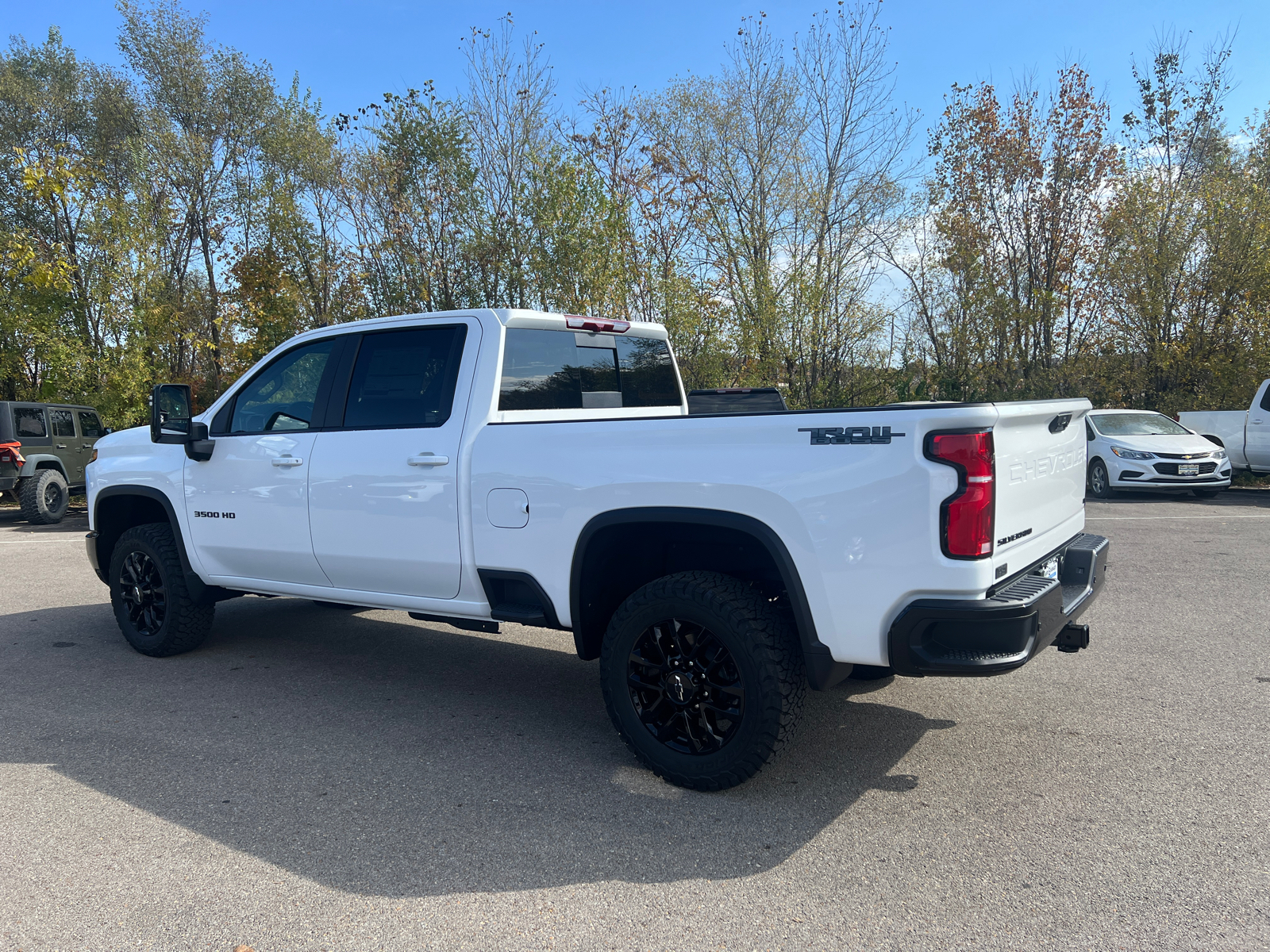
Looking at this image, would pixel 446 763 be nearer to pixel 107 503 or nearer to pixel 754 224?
pixel 107 503

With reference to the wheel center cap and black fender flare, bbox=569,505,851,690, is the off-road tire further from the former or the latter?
the wheel center cap

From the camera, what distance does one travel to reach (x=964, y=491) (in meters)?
3.02

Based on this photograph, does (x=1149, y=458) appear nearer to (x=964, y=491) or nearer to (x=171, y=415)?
(x=964, y=491)

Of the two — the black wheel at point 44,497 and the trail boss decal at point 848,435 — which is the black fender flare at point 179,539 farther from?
the black wheel at point 44,497

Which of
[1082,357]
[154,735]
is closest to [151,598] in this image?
[154,735]

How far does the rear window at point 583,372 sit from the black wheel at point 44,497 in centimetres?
1289

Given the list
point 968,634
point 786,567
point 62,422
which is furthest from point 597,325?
point 62,422

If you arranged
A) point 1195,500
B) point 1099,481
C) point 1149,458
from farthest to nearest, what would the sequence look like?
point 1099,481
point 1195,500
point 1149,458

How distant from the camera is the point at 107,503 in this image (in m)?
6.12

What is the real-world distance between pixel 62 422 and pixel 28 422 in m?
0.75

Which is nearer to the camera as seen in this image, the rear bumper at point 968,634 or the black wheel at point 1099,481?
the rear bumper at point 968,634

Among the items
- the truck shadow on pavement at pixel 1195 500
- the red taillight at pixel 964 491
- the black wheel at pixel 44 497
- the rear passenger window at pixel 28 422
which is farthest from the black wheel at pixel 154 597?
the truck shadow on pavement at pixel 1195 500

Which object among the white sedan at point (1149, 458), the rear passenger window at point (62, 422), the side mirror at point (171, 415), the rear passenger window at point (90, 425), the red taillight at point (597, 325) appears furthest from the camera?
the rear passenger window at point (90, 425)

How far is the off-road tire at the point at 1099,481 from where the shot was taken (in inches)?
575
